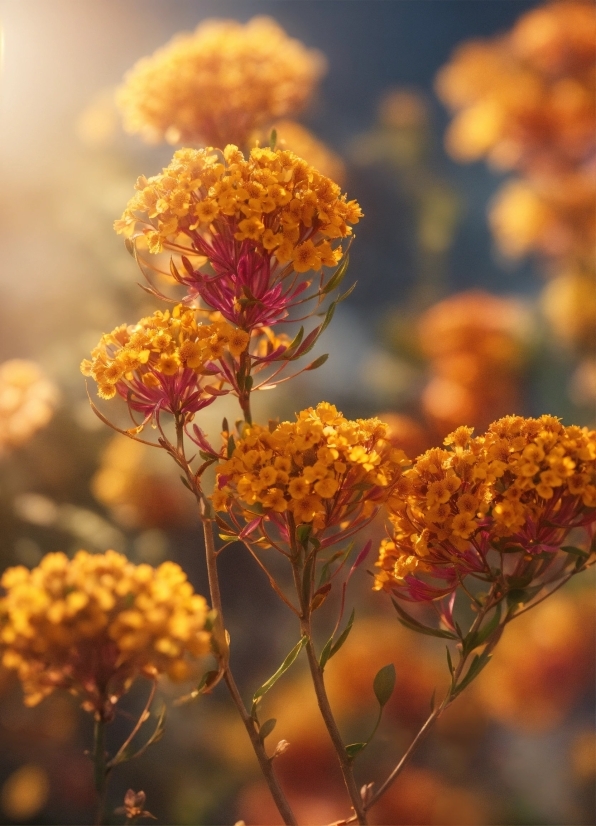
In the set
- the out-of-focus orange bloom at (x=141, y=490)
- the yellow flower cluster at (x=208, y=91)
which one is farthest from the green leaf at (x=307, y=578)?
the out-of-focus orange bloom at (x=141, y=490)

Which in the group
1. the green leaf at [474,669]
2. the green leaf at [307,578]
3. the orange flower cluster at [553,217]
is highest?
the orange flower cluster at [553,217]

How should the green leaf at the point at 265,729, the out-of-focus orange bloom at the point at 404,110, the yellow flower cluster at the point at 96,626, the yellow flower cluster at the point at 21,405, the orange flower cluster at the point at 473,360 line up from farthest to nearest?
the out-of-focus orange bloom at the point at 404,110 < the orange flower cluster at the point at 473,360 < the yellow flower cluster at the point at 21,405 < the green leaf at the point at 265,729 < the yellow flower cluster at the point at 96,626

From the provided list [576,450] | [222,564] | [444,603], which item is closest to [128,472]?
[222,564]

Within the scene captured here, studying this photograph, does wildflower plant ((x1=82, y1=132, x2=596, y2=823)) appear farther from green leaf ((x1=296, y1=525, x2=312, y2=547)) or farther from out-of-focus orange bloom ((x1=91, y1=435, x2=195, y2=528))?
out-of-focus orange bloom ((x1=91, y1=435, x2=195, y2=528))

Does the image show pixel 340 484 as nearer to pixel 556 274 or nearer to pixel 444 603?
pixel 444 603

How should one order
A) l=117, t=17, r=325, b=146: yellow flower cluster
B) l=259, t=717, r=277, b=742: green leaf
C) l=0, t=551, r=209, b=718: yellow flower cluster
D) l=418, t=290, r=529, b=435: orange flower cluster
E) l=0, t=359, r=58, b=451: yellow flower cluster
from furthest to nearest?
l=418, t=290, r=529, b=435: orange flower cluster, l=0, t=359, r=58, b=451: yellow flower cluster, l=117, t=17, r=325, b=146: yellow flower cluster, l=259, t=717, r=277, b=742: green leaf, l=0, t=551, r=209, b=718: yellow flower cluster

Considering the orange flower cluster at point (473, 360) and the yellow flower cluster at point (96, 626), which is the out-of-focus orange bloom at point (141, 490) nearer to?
the orange flower cluster at point (473, 360)

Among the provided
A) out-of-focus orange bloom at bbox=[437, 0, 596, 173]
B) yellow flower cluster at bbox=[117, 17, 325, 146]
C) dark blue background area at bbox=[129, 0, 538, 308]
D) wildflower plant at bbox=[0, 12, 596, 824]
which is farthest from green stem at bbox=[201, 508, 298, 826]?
out-of-focus orange bloom at bbox=[437, 0, 596, 173]

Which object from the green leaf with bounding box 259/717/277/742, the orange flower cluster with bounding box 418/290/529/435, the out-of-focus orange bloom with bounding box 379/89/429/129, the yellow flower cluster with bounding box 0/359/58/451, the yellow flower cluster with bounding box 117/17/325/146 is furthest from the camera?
the out-of-focus orange bloom with bounding box 379/89/429/129
